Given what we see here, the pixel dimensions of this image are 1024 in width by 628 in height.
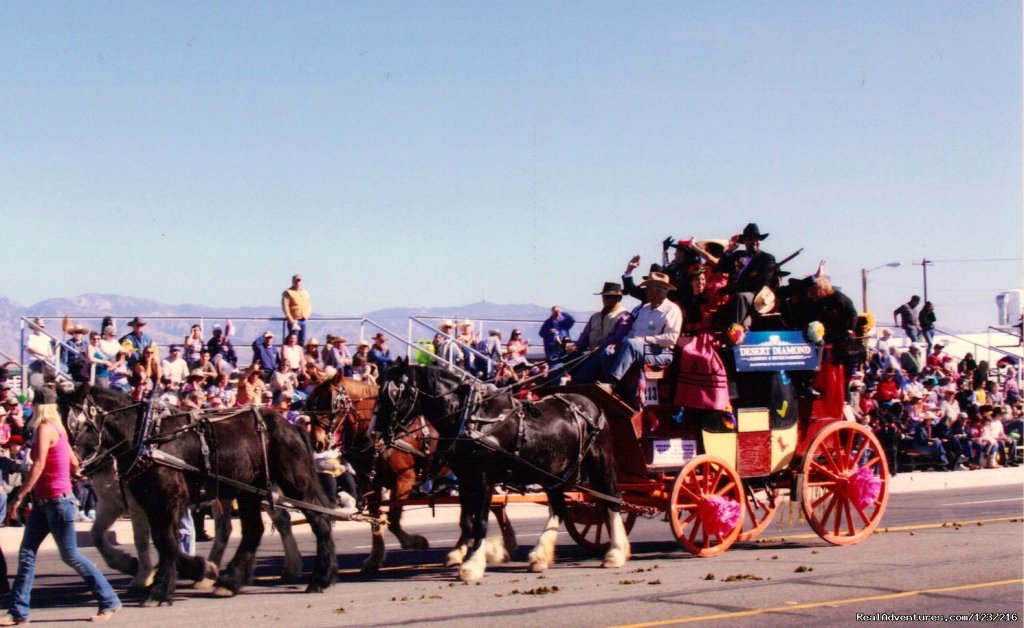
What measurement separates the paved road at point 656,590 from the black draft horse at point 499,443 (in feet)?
1.31

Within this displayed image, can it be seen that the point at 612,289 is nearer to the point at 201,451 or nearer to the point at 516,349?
the point at 201,451

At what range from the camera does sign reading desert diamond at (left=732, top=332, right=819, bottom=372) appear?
47.2ft

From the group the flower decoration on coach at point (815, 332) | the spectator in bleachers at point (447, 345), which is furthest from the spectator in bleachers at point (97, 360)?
the flower decoration on coach at point (815, 332)

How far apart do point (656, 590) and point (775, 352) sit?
4051mm

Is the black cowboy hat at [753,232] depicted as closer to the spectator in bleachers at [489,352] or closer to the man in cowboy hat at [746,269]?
the man in cowboy hat at [746,269]

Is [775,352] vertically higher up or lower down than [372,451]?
higher up

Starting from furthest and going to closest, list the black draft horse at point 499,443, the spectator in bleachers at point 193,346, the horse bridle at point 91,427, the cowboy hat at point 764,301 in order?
the spectator in bleachers at point 193,346
the cowboy hat at point 764,301
the black draft horse at point 499,443
the horse bridle at point 91,427

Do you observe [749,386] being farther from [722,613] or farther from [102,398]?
[102,398]

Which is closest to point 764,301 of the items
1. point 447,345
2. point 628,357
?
point 628,357

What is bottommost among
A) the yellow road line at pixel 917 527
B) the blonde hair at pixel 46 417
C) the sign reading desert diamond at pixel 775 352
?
the yellow road line at pixel 917 527

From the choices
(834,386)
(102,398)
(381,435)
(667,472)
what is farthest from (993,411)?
(102,398)

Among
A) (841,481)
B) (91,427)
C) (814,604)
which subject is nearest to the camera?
(814,604)

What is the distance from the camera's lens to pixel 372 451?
1366 cm

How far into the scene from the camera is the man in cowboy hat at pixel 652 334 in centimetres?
1376
